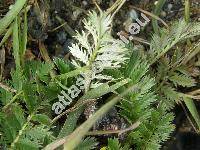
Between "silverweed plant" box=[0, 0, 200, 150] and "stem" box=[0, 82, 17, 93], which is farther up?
"stem" box=[0, 82, 17, 93]

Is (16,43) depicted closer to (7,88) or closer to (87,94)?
(7,88)

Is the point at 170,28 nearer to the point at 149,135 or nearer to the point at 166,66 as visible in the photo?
the point at 166,66

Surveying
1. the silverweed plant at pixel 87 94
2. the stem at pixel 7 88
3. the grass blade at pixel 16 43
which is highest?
the grass blade at pixel 16 43

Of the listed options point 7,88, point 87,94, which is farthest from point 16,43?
point 87,94

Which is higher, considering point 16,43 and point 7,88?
point 16,43

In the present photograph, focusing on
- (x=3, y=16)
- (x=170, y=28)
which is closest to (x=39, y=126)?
(x=3, y=16)

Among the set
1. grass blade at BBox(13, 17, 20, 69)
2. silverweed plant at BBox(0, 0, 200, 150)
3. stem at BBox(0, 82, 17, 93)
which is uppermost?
grass blade at BBox(13, 17, 20, 69)

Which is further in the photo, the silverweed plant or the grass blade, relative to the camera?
the grass blade

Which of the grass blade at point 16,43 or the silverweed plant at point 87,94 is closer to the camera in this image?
the silverweed plant at point 87,94
